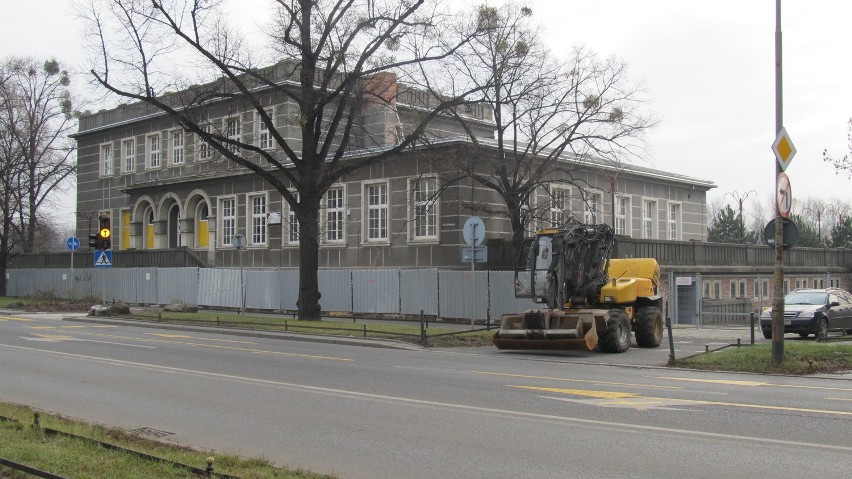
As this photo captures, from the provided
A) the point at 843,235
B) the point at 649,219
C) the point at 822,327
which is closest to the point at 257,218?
the point at 649,219

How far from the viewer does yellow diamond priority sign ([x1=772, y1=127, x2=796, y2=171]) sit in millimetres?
16625

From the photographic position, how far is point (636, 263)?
2377 cm

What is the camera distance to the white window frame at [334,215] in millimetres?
41031

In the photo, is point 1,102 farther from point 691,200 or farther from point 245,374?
point 245,374

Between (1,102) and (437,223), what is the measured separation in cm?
3331

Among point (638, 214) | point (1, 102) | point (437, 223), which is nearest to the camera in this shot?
point (437, 223)

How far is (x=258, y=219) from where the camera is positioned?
45.2m

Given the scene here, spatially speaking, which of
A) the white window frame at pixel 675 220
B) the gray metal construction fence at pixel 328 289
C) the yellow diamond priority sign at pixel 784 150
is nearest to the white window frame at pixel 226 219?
the gray metal construction fence at pixel 328 289

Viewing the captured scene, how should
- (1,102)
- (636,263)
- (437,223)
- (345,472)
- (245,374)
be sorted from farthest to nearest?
(1,102), (437,223), (636,263), (245,374), (345,472)

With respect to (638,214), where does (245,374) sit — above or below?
below

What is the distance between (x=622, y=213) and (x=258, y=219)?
19.3m

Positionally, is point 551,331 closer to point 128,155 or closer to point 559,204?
point 559,204

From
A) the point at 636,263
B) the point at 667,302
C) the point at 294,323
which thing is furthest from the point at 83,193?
the point at 636,263

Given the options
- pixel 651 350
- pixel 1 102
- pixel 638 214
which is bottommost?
pixel 651 350
